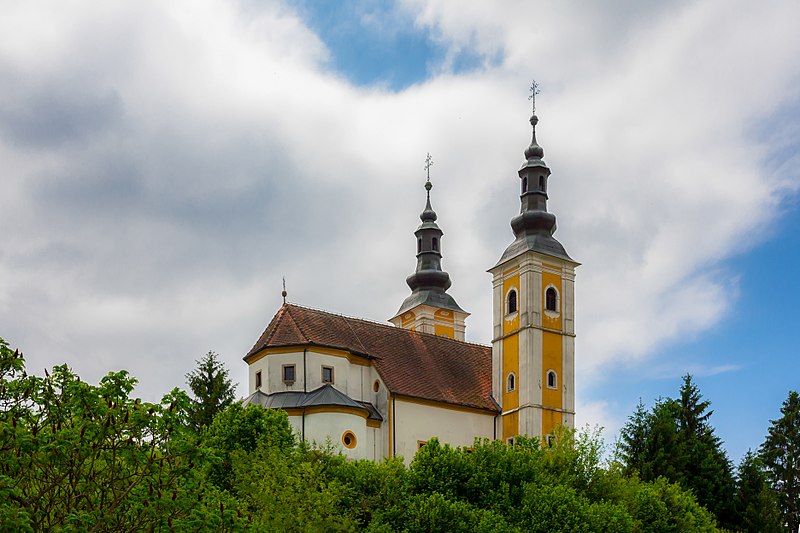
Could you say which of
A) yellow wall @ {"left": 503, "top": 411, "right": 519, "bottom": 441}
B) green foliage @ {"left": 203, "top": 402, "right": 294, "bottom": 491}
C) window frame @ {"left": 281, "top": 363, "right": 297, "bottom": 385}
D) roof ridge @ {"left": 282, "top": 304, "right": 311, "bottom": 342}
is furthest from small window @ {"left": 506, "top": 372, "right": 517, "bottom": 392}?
green foliage @ {"left": 203, "top": 402, "right": 294, "bottom": 491}

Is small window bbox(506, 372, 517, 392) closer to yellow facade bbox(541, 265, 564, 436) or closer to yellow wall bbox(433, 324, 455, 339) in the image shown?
yellow facade bbox(541, 265, 564, 436)

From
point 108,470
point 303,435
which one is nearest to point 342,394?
point 303,435

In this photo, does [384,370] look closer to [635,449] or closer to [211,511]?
[635,449]

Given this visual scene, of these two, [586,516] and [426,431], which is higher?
[426,431]

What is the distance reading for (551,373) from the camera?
188ft

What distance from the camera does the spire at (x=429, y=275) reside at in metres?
70.2

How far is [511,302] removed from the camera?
59.2 meters

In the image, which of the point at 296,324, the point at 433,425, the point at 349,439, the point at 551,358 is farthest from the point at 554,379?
the point at 296,324

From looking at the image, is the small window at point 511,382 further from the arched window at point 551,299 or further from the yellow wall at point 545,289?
the arched window at point 551,299

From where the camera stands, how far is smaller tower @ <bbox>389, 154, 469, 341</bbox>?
2724 inches

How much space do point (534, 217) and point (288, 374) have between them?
17.4 m

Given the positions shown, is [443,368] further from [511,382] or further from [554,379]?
[554,379]

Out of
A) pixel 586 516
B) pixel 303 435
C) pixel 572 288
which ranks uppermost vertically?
pixel 572 288

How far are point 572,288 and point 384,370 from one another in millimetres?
12025
